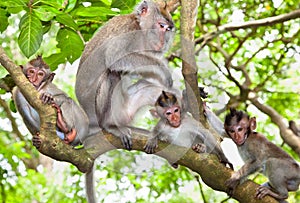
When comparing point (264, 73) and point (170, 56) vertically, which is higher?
point (170, 56)

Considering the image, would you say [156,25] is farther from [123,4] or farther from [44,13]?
[44,13]

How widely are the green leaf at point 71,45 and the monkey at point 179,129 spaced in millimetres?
540

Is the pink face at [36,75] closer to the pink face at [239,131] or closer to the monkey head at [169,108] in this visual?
the monkey head at [169,108]

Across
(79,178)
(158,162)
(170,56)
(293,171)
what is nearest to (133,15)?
(170,56)

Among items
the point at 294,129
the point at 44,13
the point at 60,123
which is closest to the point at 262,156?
the point at 294,129

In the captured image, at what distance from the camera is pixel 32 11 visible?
104 inches

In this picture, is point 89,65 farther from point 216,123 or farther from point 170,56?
point 216,123

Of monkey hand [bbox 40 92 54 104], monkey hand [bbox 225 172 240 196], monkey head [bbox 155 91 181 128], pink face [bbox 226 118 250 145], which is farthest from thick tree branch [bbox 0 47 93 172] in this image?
pink face [bbox 226 118 250 145]

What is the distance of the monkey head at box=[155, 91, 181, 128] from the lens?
2928mm

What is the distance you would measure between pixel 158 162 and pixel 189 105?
13.5 inches

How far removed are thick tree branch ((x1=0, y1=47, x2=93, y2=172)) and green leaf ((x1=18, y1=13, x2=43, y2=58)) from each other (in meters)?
0.15

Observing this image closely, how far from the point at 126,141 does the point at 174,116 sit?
1.55ft

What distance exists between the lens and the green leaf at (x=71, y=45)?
9.95ft

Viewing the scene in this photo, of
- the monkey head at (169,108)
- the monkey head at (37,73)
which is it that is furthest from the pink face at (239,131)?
the monkey head at (37,73)
